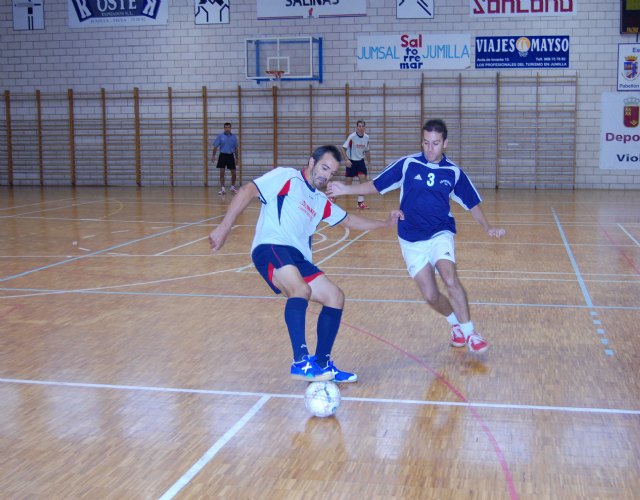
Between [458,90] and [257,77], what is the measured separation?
5769 mm

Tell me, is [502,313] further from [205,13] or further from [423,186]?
[205,13]

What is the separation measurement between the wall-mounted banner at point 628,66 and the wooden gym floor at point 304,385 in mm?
13770

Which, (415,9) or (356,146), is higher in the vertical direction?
(415,9)

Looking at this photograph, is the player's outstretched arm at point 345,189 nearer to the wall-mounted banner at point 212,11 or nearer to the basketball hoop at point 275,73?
the basketball hoop at point 275,73

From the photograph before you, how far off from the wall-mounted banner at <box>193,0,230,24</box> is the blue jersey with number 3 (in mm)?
19066

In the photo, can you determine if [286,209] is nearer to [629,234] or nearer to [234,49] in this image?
[629,234]

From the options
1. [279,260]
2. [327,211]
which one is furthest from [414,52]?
[279,260]

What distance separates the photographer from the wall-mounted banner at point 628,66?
22.1m

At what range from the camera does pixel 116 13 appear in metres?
24.4

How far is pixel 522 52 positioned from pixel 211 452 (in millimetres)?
20764

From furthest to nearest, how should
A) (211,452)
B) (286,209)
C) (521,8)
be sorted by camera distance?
(521,8) < (286,209) < (211,452)

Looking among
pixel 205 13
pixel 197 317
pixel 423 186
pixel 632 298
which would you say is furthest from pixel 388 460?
pixel 205 13

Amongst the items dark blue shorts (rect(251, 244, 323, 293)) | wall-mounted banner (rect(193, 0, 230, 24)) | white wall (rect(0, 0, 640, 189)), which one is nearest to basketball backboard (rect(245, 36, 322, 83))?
white wall (rect(0, 0, 640, 189))

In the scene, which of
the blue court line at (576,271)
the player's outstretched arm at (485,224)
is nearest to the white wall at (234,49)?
the blue court line at (576,271)
